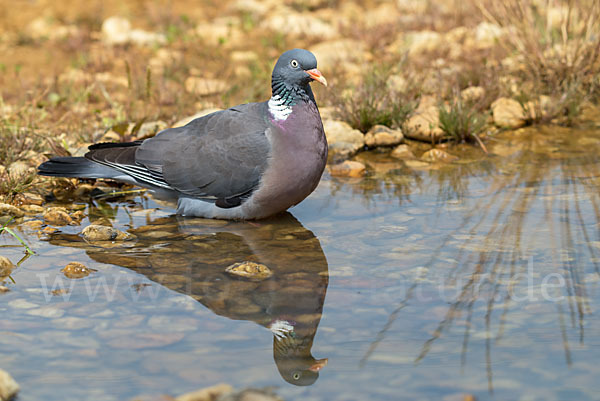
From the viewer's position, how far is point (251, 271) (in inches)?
143

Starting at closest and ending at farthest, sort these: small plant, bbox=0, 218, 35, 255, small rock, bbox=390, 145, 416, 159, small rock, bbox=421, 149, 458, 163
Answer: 1. small plant, bbox=0, 218, 35, 255
2. small rock, bbox=421, 149, 458, 163
3. small rock, bbox=390, 145, 416, 159

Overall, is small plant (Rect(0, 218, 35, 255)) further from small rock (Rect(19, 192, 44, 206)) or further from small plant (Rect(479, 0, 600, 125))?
small plant (Rect(479, 0, 600, 125))

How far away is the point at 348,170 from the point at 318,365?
106 inches

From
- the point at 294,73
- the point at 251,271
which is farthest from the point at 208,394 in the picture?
the point at 294,73

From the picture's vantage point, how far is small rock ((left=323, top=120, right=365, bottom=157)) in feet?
18.7

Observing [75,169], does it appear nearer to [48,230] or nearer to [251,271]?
[48,230]

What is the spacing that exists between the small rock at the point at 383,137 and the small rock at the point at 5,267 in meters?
3.05

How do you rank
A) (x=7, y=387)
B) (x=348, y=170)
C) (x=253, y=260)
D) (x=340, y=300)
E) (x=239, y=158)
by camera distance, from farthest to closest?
1. (x=348, y=170)
2. (x=239, y=158)
3. (x=253, y=260)
4. (x=340, y=300)
5. (x=7, y=387)

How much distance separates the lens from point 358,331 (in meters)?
3.05

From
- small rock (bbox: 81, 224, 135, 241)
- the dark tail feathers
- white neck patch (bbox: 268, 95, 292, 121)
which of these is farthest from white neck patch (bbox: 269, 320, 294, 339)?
the dark tail feathers

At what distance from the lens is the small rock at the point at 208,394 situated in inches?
101

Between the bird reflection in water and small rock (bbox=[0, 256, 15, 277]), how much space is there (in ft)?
1.34

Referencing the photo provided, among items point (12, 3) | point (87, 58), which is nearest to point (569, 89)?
point (87, 58)

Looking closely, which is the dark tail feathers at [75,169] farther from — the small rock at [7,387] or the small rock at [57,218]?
the small rock at [7,387]
